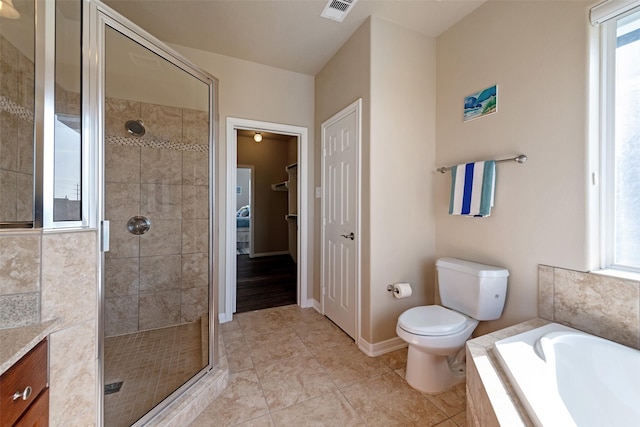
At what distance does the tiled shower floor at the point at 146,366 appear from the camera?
1.24 metres

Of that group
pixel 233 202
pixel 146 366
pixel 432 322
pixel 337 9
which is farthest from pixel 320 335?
pixel 337 9

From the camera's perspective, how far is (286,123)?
274cm

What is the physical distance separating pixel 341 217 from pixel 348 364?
3.78 feet

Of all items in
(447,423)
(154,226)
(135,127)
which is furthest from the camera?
(154,226)

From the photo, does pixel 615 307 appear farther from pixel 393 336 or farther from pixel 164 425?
pixel 164 425

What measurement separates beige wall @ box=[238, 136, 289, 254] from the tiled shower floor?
11.0 ft

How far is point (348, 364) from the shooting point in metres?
1.85

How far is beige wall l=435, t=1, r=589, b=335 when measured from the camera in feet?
4.52

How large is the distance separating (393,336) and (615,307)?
127cm

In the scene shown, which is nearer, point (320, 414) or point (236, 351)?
point (320, 414)

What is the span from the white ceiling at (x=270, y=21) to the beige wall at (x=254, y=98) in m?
0.14

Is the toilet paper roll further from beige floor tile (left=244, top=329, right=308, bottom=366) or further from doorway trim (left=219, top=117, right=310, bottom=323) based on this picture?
doorway trim (left=219, top=117, right=310, bottom=323)

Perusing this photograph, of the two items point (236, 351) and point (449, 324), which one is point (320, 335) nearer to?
point (236, 351)

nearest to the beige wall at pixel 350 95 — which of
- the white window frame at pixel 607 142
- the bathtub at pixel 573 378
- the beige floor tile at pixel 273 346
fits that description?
the beige floor tile at pixel 273 346
